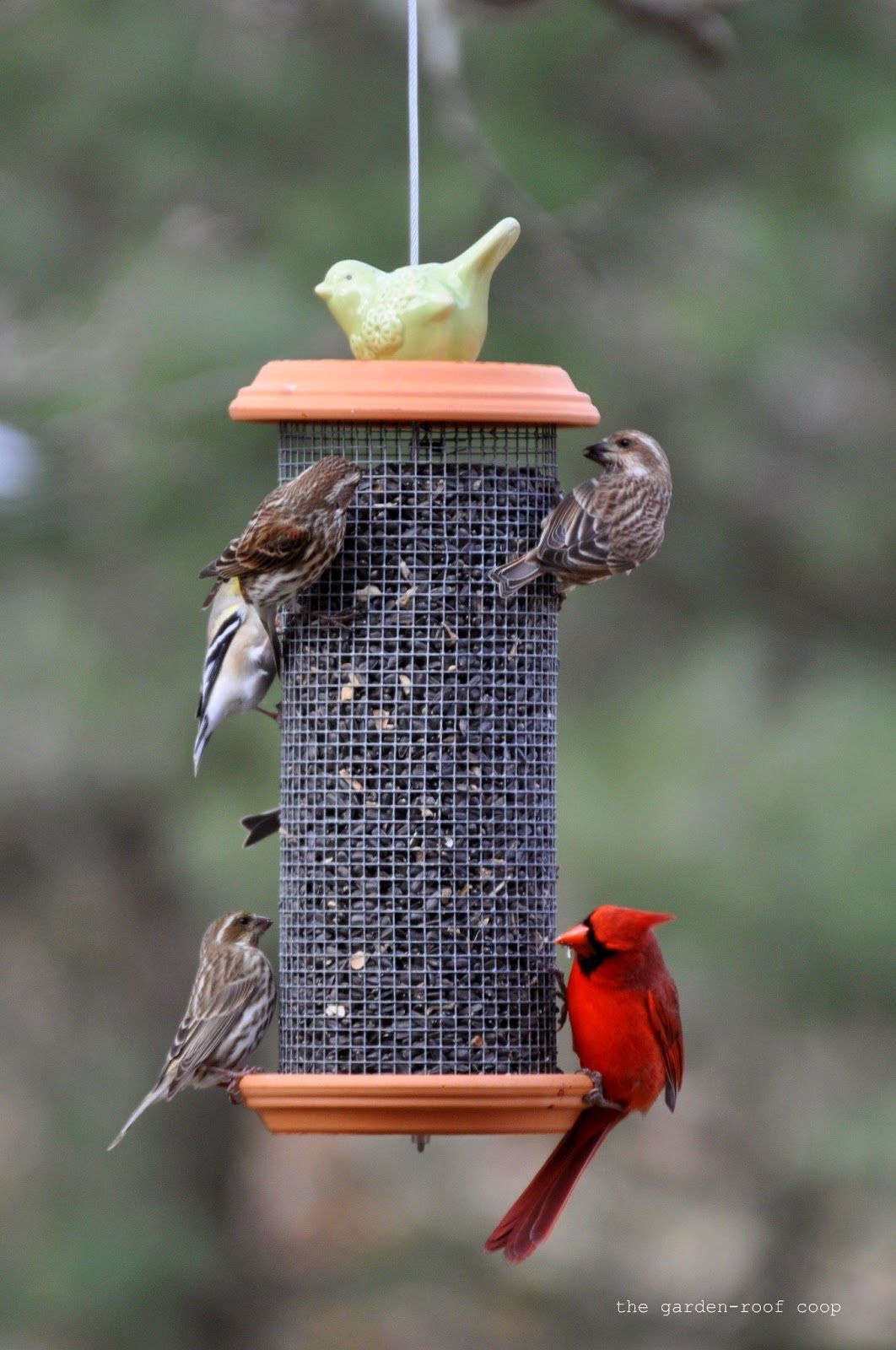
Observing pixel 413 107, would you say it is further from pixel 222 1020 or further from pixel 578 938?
pixel 222 1020

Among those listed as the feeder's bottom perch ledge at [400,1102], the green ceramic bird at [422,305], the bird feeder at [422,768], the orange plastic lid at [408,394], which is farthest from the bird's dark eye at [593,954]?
the green ceramic bird at [422,305]

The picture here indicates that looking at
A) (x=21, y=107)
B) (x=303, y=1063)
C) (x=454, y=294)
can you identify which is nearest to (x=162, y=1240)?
(x=21, y=107)

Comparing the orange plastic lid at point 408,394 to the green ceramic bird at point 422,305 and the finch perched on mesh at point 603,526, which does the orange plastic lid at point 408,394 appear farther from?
the finch perched on mesh at point 603,526

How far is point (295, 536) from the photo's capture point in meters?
6.93

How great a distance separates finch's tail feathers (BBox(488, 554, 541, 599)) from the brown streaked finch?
91cm

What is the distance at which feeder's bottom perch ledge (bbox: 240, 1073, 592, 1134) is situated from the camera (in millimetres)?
6531

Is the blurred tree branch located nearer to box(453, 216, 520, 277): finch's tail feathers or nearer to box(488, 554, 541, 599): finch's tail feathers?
box(453, 216, 520, 277): finch's tail feathers

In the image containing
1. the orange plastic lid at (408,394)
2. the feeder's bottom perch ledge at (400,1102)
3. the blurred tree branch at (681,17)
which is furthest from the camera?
the blurred tree branch at (681,17)

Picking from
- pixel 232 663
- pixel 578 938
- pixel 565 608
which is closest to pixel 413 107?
pixel 578 938

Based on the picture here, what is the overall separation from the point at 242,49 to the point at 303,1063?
27.1ft

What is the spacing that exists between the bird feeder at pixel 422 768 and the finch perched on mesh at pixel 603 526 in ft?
0.41

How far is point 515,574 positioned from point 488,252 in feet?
3.08

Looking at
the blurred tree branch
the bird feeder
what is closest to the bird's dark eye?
the bird feeder

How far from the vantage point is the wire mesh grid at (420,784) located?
23.3ft
